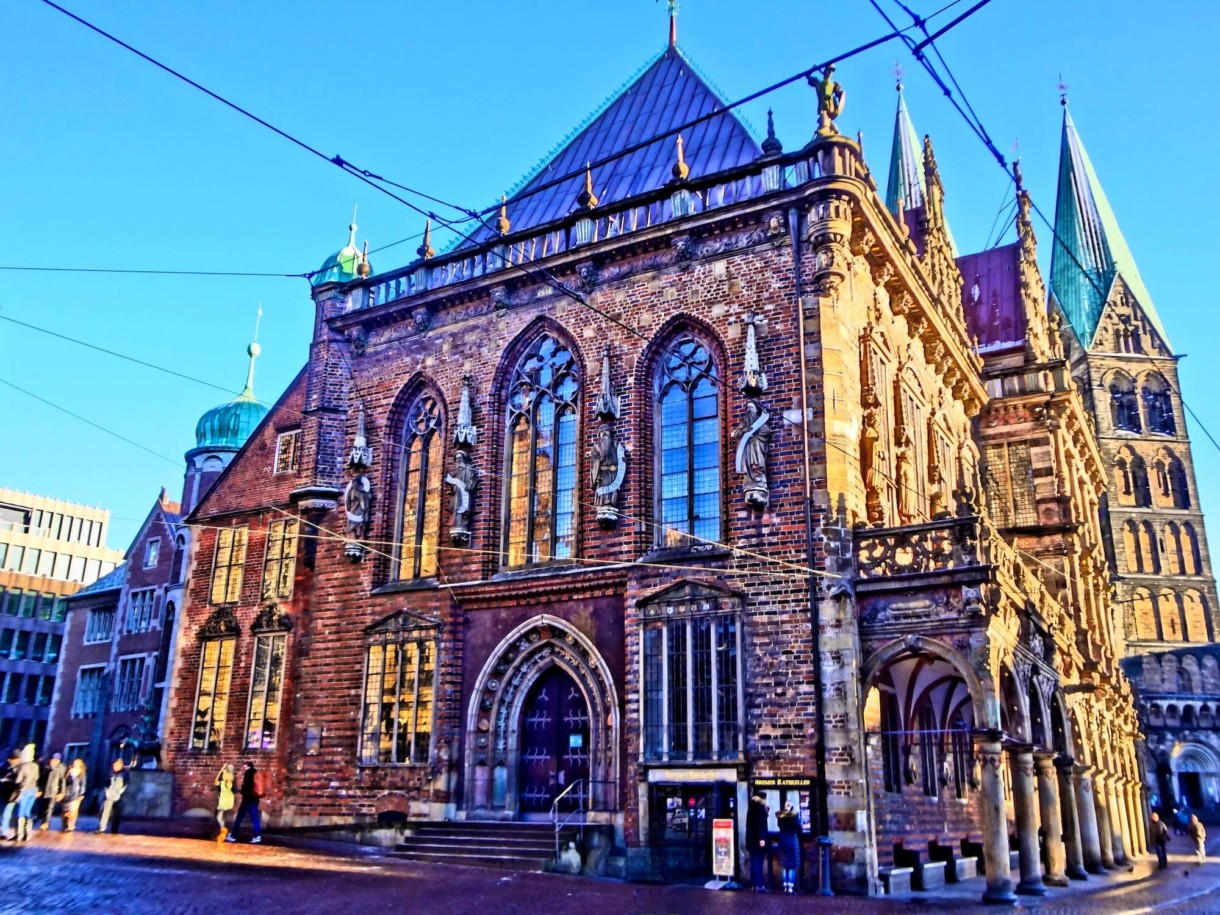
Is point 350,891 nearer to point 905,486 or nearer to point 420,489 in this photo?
point 420,489

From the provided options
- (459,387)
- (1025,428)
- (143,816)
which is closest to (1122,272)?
(1025,428)

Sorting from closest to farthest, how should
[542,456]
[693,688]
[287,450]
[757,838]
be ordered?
[757,838] → [693,688] → [542,456] → [287,450]

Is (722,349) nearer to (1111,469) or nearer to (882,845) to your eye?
(882,845)

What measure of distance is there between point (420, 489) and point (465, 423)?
7.08ft

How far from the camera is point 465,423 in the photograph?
2258 centimetres

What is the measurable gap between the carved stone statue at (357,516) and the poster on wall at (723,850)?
34.9 ft

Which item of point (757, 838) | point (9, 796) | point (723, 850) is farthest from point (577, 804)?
point (9, 796)

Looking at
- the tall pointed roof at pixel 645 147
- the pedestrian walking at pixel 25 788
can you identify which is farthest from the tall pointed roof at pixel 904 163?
the pedestrian walking at pixel 25 788

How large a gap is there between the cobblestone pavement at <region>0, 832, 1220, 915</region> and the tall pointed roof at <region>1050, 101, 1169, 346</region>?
6166 cm

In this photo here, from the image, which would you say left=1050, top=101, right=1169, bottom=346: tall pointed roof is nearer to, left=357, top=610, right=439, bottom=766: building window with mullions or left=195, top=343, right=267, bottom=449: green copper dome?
left=195, top=343, right=267, bottom=449: green copper dome

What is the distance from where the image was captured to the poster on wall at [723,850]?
16359 millimetres

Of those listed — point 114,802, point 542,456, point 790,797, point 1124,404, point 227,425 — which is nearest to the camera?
point 790,797

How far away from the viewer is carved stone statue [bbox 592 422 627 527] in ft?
65.9

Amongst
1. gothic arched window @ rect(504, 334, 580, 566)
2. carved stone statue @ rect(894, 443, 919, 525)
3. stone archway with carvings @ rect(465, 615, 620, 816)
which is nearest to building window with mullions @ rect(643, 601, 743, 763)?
stone archway with carvings @ rect(465, 615, 620, 816)
